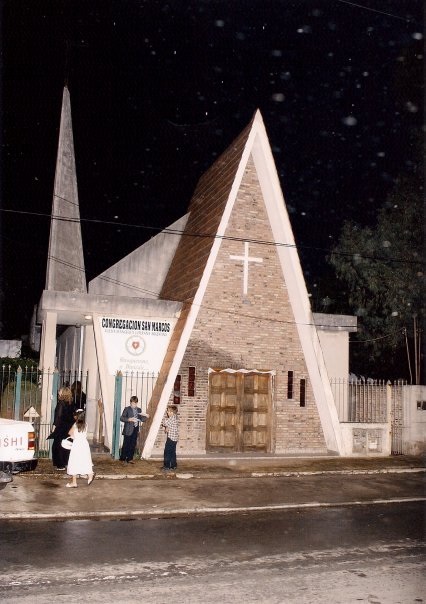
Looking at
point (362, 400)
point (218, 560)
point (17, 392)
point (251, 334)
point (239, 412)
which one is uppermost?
point (251, 334)

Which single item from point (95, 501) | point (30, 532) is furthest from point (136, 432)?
point (30, 532)

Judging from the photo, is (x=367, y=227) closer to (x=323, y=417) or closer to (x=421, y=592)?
(x=323, y=417)

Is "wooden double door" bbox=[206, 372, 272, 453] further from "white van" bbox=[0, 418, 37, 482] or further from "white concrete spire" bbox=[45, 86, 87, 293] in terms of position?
"white van" bbox=[0, 418, 37, 482]

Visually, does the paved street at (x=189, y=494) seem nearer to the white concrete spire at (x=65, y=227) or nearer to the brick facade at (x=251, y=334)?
the brick facade at (x=251, y=334)

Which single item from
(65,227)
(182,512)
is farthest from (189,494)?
(65,227)

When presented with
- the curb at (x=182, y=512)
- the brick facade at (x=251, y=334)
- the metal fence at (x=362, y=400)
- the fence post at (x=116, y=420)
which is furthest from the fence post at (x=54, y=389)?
the metal fence at (x=362, y=400)

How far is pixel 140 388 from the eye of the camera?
16953 millimetres

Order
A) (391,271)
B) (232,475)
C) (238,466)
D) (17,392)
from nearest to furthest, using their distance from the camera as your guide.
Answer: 1. (232,475)
2. (17,392)
3. (238,466)
4. (391,271)

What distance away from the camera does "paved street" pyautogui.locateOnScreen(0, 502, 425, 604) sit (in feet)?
18.7

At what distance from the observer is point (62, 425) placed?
43.1ft

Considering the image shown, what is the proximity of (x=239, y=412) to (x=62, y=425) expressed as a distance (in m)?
5.47

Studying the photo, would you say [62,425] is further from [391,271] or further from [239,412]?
[391,271]

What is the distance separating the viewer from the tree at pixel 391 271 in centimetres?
2755

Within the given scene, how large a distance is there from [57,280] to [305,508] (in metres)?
11.6
